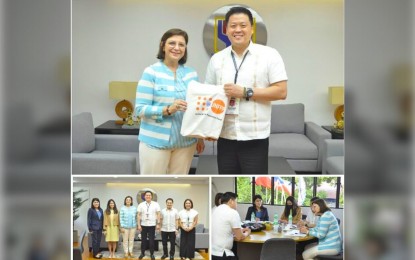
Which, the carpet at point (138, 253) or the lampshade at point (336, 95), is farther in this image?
the carpet at point (138, 253)

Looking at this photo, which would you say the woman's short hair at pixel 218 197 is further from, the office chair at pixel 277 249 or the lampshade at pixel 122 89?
the lampshade at pixel 122 89

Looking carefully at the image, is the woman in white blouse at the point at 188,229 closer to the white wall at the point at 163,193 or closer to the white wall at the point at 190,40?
the white wall at the point at 163,193

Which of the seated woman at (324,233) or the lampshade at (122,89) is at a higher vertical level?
the lampshade at (122,89)

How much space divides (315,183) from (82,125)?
97cm

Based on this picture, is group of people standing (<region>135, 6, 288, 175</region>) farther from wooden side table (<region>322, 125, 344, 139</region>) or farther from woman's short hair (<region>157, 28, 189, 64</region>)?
wooden side table (<region>322, 125, 344, 139</region>)

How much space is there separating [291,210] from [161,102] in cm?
68

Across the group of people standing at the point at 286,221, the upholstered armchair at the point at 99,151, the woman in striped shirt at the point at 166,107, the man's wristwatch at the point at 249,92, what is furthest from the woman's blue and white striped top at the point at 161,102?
the group of people standing at the point at 286,221

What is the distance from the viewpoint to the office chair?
2.96 metres

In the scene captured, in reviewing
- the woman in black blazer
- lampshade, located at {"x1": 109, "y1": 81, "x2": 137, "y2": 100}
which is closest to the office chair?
the woman in black blazer

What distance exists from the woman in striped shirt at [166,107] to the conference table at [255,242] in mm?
392

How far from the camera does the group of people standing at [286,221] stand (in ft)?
9.71

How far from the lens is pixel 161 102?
2.88 meters

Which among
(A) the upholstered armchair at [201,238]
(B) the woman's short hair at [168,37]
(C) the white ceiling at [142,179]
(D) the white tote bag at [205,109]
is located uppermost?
(B) the woman's short hair at [168,37]

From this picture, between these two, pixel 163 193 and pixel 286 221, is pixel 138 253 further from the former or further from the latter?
pixel 286 221
